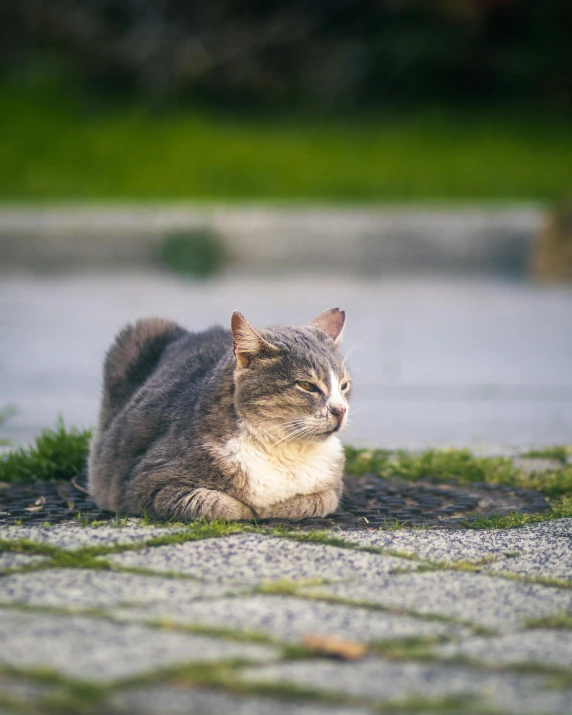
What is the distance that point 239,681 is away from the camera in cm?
214

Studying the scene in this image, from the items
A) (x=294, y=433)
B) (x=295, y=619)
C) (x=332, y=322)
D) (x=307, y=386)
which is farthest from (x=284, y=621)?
(x=332, y=322)

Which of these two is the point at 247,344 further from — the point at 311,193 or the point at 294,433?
the point at 311,193

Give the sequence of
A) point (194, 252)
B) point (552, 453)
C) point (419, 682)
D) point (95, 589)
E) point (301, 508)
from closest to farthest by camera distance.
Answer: point (419, 682), point (95, 589), point (301, 508), point (552, 453), point (194, 252)

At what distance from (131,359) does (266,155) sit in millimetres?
7742

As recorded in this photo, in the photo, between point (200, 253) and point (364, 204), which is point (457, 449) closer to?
point (200, 253)

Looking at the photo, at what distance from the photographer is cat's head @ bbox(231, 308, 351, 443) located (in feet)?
11.5

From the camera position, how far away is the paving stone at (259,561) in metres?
2.84

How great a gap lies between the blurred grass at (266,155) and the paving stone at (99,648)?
8.34 metres

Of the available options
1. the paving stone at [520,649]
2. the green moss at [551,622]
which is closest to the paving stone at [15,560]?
the paving stone at [520,649]

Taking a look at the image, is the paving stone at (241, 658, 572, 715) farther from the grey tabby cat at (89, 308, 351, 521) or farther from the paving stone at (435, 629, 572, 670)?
the grey tabby cat at (89, 308, 351, 521)

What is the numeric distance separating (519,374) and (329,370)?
9.87 feet

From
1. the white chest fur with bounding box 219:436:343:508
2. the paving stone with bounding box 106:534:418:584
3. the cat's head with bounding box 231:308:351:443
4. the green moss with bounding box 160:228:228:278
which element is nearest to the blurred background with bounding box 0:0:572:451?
the green moss with bounding box 160:228:228:278

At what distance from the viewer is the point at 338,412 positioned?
3.51 metres

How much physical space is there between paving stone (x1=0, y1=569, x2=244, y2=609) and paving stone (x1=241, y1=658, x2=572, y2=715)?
467 millimetres
